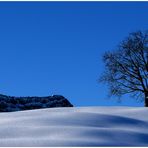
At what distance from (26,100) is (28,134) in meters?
14.4

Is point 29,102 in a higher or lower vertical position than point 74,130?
higher

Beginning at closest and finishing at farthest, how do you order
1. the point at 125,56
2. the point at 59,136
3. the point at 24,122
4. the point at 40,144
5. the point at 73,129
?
the point at 40,144 → the point at 59,136 → the point at 73,129 → the point at 24,122 → the point at 125,56

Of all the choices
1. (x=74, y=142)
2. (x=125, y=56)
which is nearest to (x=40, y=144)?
(x=74, y=142)

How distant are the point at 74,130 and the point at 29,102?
46.6 feet

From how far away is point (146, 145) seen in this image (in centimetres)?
416

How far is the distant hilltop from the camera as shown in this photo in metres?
17.6

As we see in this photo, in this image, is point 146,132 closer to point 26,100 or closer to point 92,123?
point 92,123

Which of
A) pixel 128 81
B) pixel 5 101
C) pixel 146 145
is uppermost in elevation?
pixel 128 81

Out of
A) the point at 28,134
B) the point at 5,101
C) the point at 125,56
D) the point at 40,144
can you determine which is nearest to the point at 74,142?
the point at 40,144

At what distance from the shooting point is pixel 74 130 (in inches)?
180

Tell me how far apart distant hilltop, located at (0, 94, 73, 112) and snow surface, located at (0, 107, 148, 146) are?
11.7 meters

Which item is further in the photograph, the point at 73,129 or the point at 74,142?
the point at 73,129

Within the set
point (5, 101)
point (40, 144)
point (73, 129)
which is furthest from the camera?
point (5, 101)

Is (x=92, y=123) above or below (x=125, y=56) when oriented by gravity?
below
